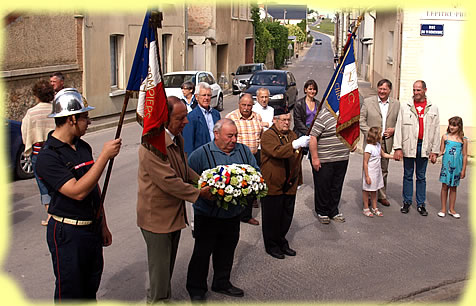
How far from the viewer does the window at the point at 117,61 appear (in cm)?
2127

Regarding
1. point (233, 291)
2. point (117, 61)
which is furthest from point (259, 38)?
point (233, 291)

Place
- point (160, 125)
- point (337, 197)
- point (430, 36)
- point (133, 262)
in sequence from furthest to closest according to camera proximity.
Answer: point (430, 36), point (337, 197), point (133, 262), point (160, 125)

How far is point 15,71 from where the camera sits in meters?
15.2

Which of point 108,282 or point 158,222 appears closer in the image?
point 158,222

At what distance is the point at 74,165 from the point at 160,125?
0.81 meters

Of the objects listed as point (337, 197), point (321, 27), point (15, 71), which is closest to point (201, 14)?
point (15, 71)

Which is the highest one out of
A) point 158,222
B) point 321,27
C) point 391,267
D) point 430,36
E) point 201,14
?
point 321,27

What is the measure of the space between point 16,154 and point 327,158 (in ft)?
19.9

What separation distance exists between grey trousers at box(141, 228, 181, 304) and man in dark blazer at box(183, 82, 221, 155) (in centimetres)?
243

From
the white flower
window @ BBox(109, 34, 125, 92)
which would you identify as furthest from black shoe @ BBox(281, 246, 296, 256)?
window @ BBox(109, 34, 125, 92)

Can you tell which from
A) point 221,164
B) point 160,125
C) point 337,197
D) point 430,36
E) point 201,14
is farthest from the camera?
point 201,14

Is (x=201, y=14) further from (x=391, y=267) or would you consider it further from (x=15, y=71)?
(x=391, y=267)

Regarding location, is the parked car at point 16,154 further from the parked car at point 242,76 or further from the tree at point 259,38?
the tree at point 259,38

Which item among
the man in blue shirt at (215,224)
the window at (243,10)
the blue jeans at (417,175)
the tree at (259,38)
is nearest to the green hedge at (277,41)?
the tree at (259,38)
